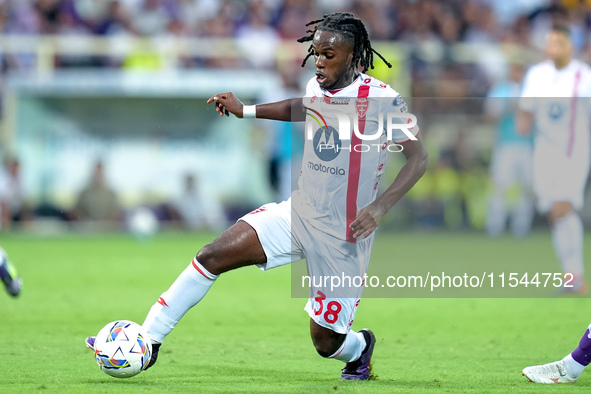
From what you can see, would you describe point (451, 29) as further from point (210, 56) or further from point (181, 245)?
point (181, 245)

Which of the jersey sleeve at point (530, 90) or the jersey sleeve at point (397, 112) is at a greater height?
the jersey sleeve at point (397, 112)

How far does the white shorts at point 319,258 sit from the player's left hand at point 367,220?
405 mm

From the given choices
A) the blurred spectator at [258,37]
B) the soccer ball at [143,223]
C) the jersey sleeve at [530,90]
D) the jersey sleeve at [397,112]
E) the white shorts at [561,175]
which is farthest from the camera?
the blurred spectator at [258,37]

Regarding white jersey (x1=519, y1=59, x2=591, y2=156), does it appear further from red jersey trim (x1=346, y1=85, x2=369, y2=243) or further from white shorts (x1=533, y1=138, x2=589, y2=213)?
red jersey trim (x1=346, y1=85, x2=369, y2=243)

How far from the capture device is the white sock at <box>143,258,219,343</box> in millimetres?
5836

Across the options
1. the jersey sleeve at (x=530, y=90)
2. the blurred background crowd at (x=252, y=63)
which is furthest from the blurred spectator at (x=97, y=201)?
the jersey sleeve at (x=530, y=90)

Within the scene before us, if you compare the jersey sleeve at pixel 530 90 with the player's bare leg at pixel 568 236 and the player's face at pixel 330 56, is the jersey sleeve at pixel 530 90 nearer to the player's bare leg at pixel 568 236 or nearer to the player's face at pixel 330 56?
the player's bare leg at pixel 568 236

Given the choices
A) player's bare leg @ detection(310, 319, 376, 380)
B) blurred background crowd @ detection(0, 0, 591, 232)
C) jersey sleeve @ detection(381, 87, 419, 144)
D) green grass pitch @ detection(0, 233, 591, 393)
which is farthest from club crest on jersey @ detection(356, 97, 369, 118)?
blurred background crowd @ detection(0, 0, 591, 232)

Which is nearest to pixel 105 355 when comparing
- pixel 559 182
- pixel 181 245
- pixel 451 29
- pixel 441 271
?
pixel 559 182

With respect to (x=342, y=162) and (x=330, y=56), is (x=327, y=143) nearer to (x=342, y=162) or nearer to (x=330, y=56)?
(x=342, y=162)

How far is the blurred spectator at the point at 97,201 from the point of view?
17.4 meters

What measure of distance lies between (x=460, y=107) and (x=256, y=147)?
4.12 metres

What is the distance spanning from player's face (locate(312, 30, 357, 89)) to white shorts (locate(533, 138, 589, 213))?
483 centimetres

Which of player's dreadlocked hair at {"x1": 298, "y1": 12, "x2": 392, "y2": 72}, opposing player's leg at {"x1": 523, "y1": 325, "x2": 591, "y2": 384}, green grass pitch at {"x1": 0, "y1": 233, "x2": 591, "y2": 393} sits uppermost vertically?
player's dreadlocked hair at {"x1": 298, "y1": 12, "x2": 392, "y2": 72}
